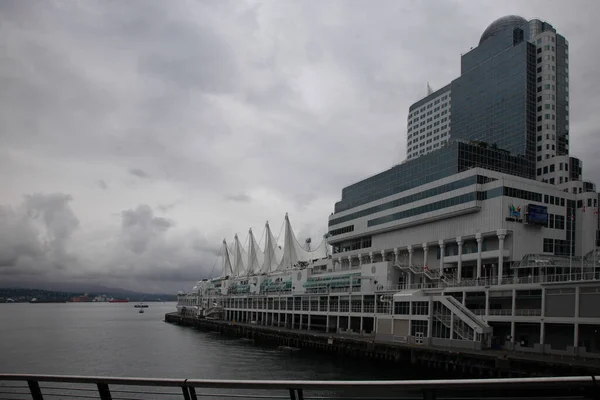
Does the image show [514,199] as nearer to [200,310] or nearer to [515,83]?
[515,83]

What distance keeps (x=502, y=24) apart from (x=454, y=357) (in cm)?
8623

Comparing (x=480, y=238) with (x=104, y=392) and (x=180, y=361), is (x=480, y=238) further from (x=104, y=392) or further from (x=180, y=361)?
(x=104, y=392)

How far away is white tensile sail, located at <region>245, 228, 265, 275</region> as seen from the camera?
526 feet

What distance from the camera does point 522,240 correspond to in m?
69.7

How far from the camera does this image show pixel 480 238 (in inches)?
2781

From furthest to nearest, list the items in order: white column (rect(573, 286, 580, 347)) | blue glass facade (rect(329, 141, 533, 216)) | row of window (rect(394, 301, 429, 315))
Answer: blue glass facade (rect(329, 141, 533, 216)), row of window (rect(394, 301, 429, 315)), white column (rect(573, 286, 580, 347))

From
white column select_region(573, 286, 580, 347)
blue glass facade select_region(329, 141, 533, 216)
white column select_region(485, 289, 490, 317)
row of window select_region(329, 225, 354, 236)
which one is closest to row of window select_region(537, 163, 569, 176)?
blue glass facade select_region(329, 141, 533, 216)

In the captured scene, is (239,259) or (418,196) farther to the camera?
(239,259)

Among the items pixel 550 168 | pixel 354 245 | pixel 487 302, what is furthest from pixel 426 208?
pixel 550 168

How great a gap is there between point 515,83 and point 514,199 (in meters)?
44.9

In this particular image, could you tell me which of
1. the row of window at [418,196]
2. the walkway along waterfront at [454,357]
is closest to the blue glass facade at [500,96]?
the row of window at [418,196]

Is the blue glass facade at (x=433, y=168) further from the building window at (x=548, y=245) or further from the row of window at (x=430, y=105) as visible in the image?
the row of window at (x=430, y=105)

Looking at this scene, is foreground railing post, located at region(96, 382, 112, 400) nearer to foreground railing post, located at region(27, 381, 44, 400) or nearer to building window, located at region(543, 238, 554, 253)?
foreground railing post, located at region(27, 381, 44, 400)

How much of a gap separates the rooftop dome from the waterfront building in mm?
284
